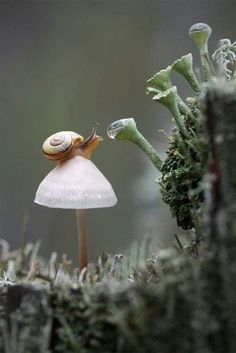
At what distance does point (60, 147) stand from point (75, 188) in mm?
67

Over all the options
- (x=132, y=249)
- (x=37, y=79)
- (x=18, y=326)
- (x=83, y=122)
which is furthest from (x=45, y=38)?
(x=18, y=326)

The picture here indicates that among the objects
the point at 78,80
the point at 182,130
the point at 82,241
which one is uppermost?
the point at 78,80

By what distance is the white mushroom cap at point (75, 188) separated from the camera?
771mm

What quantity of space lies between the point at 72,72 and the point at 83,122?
0.28m

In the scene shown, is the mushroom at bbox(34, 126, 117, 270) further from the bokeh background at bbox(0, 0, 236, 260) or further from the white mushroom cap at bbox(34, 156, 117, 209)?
the bokeh background at bbox(0, 0, 236, 260)

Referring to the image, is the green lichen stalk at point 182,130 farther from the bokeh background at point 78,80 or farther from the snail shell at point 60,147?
the bokeh background at point 78,80

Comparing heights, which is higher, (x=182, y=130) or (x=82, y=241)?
(x=182, y=130)

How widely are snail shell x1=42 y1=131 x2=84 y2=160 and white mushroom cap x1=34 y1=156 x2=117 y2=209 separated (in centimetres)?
1

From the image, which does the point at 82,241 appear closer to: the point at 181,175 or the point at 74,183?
the point at 74,183

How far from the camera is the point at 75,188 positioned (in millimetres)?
778

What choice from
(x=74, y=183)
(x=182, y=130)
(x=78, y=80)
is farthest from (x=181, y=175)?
(x=78, y=80)

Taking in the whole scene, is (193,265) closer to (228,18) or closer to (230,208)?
(230,208)

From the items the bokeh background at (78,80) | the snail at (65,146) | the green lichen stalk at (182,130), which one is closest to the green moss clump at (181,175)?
the green lichen stalk at (182,130)

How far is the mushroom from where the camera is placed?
772 millimetres
